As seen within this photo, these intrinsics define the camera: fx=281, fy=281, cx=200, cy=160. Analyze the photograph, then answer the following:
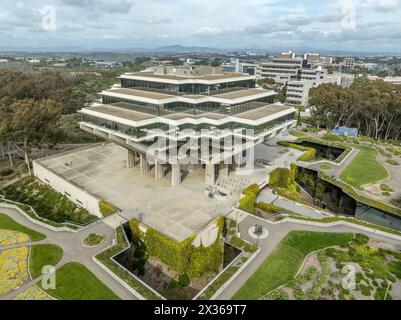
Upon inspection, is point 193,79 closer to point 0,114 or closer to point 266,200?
point 266,200

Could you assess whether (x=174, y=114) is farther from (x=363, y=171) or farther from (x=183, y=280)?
(x=363, y=171)

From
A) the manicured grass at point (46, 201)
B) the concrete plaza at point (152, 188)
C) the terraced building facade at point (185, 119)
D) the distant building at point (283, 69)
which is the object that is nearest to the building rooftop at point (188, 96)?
the terraced building facade at point (185, 119)

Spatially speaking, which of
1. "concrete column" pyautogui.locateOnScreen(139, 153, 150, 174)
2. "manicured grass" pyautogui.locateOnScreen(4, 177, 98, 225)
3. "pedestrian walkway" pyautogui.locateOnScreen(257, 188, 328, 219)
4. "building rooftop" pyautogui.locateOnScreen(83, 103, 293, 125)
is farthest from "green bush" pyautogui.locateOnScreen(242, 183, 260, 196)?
"manicured grass" pyautogui.locateOnScreen(4, 177, 98, 225)

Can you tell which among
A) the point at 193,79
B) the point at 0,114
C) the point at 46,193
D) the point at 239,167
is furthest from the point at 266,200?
the point at 0,114

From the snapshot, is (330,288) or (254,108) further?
(254,108)

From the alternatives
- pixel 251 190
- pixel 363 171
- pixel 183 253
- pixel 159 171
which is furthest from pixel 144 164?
pixel 363 171

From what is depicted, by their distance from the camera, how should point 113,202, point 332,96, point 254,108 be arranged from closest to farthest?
point 113,202
point 254,108
point 332,96

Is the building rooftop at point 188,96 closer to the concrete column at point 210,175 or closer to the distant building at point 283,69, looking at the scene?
the concrete column at point 210,175
